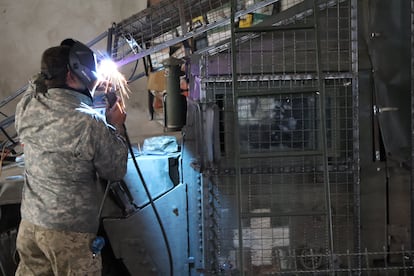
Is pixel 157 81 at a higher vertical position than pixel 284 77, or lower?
Answer: higher

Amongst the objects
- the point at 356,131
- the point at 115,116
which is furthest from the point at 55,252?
the point at 356,131

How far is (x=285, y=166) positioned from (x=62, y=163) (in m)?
1.43

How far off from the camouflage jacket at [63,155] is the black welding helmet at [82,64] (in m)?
0.11

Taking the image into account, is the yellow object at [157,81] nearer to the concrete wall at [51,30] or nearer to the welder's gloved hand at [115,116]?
the concrete wall at [51,30]

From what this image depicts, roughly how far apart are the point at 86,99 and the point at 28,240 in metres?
0.83

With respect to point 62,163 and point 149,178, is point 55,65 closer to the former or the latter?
point 62,163

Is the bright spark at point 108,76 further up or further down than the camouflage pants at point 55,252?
further up

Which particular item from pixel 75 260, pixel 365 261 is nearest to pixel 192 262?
pixel 75 260

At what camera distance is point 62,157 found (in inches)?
88.7

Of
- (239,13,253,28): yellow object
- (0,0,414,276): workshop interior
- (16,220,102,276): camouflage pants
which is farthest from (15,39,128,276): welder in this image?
(239,13,253,28): yellow object

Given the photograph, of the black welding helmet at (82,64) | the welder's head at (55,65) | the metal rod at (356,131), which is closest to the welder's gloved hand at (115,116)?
the black welding helmet at (82,64)

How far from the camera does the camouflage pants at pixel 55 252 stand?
224 cm

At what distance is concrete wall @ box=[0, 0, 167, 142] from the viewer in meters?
5.39

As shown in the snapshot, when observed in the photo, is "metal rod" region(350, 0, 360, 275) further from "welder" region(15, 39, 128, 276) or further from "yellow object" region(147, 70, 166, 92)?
"yellow object" region(147, 70, 166, 92)
